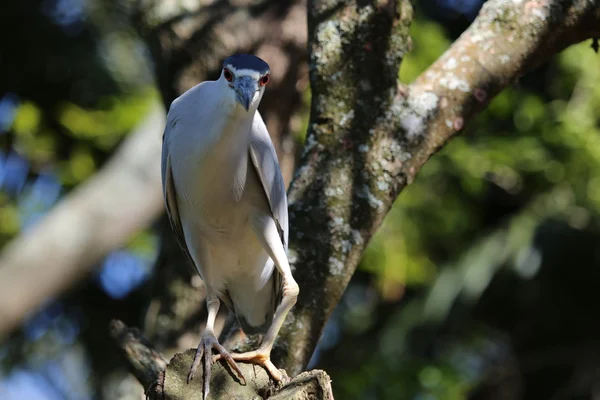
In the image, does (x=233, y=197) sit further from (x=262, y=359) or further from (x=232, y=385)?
(x=232, y=385)

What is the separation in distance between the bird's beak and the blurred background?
3.14 metres

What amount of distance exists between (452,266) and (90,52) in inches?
162

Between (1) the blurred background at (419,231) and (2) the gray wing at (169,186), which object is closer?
(2) the gray wing at (169,186)

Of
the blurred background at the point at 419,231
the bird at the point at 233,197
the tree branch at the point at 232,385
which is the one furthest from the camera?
the blurred background at the point at 419,231

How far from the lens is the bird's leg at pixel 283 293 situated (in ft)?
10.7

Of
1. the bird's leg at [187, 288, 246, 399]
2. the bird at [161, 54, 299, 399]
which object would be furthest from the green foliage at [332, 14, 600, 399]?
the bird's leg at [187, 288, 246, 399]

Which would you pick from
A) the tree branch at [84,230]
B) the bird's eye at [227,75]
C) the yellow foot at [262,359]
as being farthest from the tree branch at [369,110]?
the tree branch at [84,230]

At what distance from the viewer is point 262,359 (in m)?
3.28

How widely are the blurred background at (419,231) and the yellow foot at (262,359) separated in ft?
9.31

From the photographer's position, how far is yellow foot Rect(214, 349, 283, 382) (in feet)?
10.4

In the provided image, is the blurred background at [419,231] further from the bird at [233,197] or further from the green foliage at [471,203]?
the bird at [233,197]

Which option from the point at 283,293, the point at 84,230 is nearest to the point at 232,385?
the point at 283,293

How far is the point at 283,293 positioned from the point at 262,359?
1.24 ft

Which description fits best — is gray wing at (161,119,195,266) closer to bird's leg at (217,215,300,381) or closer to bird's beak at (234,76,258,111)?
bird's leg at (217,215,300,381)
